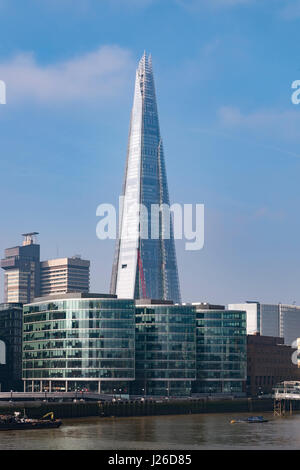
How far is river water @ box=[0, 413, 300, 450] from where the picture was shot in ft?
487

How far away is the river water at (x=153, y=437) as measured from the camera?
487 ft

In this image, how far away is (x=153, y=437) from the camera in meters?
166

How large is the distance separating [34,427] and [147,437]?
3009 cm

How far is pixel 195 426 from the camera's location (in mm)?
197000

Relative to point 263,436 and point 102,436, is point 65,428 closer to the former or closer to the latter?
point 102,436

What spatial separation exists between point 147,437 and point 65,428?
96.4ft
